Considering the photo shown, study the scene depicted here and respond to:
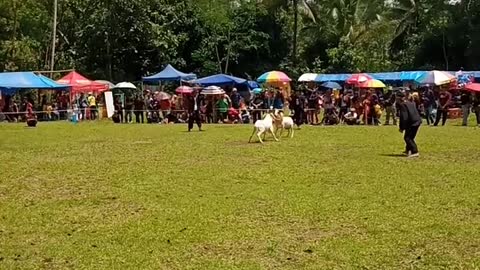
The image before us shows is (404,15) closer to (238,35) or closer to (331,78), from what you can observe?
(331,78)

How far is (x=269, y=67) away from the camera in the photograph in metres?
55.4

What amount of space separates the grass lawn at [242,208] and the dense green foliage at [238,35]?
106 ft

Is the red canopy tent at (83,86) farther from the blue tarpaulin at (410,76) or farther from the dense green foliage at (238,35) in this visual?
the blue tarpaulin at (410,76)

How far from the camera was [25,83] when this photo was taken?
37.6 metres

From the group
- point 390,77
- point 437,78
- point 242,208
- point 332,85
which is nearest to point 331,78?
point 332,85

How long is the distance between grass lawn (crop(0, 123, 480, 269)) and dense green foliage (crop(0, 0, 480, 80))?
32.3 meters

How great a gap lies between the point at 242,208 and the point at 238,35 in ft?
148

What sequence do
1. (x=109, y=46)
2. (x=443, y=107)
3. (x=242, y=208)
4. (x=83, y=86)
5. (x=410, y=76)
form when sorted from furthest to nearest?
(x=109, y=46) → (x=410, y=76) → (x=83, y=86) → (x=443, y=107) → (x=242, y=208)

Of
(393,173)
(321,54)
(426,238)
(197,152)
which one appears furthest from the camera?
(321,54)

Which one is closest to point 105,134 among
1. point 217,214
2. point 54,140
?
point 54,140

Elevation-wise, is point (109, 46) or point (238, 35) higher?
point (238, 35)

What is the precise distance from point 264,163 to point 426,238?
7.56 meters

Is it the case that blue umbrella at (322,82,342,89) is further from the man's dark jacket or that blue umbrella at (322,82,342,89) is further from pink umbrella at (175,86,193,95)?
the man's dark jacket

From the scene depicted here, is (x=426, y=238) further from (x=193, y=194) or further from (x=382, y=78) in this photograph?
(x=382, y=78)
